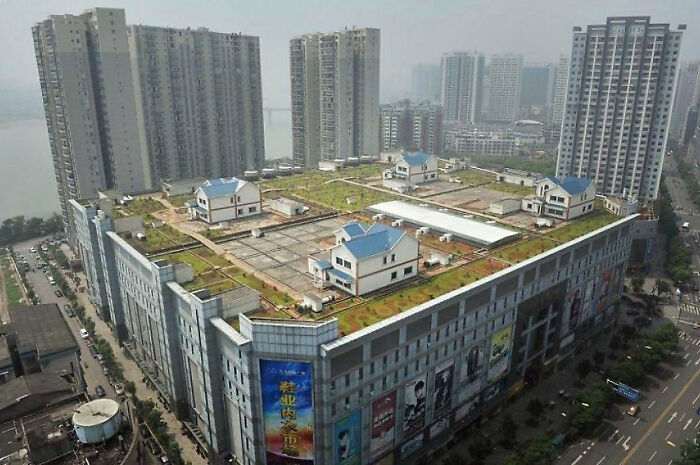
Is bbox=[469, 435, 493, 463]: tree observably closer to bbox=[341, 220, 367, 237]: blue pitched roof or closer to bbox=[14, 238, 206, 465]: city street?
bbox=[341, 220, 367, 237]: blue pitched roof

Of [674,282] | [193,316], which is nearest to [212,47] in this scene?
[193,316]

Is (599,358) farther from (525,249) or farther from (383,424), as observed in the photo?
(383,424)

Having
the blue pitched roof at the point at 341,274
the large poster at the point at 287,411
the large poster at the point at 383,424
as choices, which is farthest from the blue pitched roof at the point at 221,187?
the large poster at the point at 383,424

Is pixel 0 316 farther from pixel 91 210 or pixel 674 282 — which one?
pixel 674 282

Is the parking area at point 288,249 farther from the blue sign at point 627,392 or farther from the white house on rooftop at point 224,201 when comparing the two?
the blue sign at point 627,392

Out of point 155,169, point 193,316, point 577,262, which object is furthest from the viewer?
point 155,169

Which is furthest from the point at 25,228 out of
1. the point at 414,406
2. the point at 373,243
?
the point at 414,406

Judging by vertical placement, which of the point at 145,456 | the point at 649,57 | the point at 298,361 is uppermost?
the point at 649,57

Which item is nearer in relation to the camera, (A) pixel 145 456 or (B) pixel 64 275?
(A) pixel 145 456
